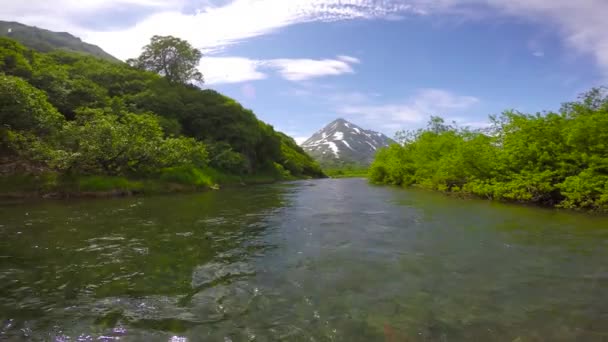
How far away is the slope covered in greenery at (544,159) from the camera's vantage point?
21144 millimetres

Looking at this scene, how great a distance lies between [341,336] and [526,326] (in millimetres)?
3603

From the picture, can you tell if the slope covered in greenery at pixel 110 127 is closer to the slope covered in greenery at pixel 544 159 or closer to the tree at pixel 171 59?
the tree at pixel 171 59

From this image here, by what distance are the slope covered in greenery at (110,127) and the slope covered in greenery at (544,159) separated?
35.5 m

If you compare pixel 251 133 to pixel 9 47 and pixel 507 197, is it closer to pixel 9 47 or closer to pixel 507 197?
pixel 9 47

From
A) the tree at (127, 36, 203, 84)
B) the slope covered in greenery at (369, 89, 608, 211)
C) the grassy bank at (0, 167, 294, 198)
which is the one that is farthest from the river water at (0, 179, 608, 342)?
the tree at (127, 36, 203, 84)

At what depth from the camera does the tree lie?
8519 centimetres

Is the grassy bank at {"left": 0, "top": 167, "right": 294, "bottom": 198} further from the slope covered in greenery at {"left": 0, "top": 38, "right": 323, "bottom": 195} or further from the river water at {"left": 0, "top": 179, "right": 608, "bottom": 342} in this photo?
the river water at {"left": 0, "top": 179, "right": 608, "bottom": 342}

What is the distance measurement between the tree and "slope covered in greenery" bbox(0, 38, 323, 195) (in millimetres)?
3905

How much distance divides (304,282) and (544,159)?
24.0 meters

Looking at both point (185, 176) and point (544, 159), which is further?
point (185, 176)

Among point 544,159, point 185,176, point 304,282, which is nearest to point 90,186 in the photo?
point 185,176

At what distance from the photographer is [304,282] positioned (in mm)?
8750

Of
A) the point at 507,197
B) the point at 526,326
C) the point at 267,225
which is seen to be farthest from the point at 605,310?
the point at 507,197

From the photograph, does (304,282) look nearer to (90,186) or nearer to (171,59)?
(90,186)
